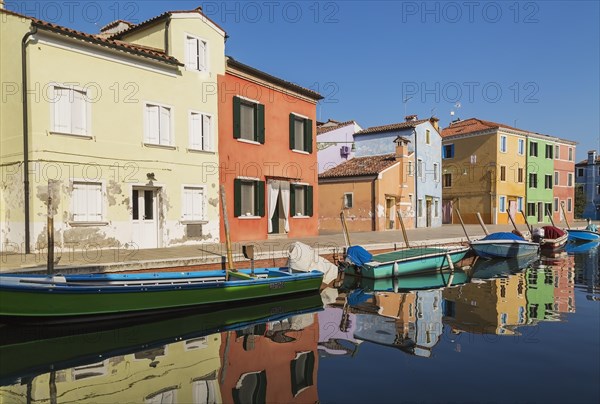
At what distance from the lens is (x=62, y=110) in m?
12.7

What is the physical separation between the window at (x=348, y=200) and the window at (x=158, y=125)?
14.1 meters

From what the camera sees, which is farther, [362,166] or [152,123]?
[362,166]

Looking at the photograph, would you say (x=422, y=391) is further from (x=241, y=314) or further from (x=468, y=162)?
(x=468, y=162)

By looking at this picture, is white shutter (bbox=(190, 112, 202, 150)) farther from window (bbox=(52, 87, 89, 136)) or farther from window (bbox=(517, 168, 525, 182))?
window (bbox=(517, 168, 525, 182))

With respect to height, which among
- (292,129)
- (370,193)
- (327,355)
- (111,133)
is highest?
(292,129)

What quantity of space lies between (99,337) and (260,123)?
39.3ft

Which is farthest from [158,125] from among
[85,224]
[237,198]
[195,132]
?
[85,224]

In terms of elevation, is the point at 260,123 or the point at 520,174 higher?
the point at 260,123

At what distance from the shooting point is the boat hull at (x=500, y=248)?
19094 mm

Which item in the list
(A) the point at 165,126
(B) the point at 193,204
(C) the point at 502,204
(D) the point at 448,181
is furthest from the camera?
(D) the point at 448,181

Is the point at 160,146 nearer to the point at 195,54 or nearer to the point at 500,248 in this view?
the point at 195,54

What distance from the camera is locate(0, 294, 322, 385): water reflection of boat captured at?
6855 mm

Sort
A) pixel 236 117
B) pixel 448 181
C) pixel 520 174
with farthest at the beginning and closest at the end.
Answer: pixel 520 174
pixel 448 181
pixel 236 117

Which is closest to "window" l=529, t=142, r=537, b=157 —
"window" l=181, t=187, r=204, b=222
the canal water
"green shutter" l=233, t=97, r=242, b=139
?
the canal water
